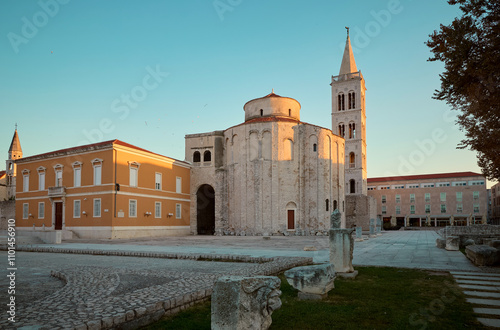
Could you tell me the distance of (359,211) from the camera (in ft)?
152

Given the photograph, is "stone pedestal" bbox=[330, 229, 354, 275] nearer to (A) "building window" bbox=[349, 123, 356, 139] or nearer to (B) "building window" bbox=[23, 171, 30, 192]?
(B) "building window" bbox=[23, 171, 30, 192]

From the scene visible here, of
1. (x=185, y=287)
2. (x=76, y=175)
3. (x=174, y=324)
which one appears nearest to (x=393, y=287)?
(x=185, y=287)

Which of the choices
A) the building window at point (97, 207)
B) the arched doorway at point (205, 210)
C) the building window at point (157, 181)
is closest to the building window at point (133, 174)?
the building window at point (157, 181)

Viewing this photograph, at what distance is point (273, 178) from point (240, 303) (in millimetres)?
32759

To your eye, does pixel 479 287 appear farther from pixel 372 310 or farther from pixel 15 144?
pixel 15 144

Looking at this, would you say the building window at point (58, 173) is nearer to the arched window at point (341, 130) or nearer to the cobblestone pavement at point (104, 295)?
the cobblestone pavement at point (104, 295)

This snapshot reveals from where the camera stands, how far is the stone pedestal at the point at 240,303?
4.11 m

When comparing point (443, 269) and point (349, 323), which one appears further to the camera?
point (443, 269)

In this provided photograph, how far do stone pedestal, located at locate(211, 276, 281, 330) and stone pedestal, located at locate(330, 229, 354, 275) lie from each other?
4.80 metres

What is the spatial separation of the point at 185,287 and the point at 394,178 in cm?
7595

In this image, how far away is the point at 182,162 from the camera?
3856 cm

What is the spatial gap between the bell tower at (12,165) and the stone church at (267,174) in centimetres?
4084

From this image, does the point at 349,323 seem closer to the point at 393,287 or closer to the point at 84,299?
the point at 393,287

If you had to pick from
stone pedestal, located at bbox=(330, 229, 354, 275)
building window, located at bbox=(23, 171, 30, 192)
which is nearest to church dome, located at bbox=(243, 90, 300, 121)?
building window, located at bbox=(23, 171, 30, 192)
